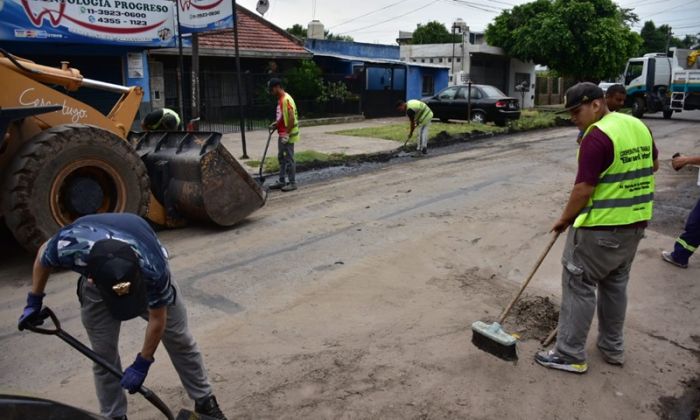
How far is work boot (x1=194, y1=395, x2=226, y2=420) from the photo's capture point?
317 cm

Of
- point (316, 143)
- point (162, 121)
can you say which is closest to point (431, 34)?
point (316, 143)

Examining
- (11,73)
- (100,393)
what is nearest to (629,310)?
(100,393)

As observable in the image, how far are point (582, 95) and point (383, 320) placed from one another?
7.00 ft

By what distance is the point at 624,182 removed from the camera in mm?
3475

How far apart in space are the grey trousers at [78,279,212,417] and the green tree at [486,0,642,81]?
87.3 ft

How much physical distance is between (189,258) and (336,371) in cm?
274

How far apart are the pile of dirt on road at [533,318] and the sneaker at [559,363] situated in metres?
0.38

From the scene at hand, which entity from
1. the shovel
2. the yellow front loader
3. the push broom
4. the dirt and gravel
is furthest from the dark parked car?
the shovel

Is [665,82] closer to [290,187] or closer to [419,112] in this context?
[419,112]

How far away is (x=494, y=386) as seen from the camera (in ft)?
11.8

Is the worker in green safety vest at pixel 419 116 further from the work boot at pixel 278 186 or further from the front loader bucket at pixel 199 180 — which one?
the front loader bucket at pixel 199 180

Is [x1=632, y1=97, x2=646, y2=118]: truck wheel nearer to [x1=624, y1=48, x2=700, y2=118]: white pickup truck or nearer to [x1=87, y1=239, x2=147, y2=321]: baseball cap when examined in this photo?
[x1=624, y1=48, x2=700, y2=118]: white pickup truck

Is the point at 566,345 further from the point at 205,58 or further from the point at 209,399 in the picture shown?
the point at 205,58

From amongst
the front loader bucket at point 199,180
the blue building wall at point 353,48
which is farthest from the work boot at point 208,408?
the blue building wall at point 353,48
